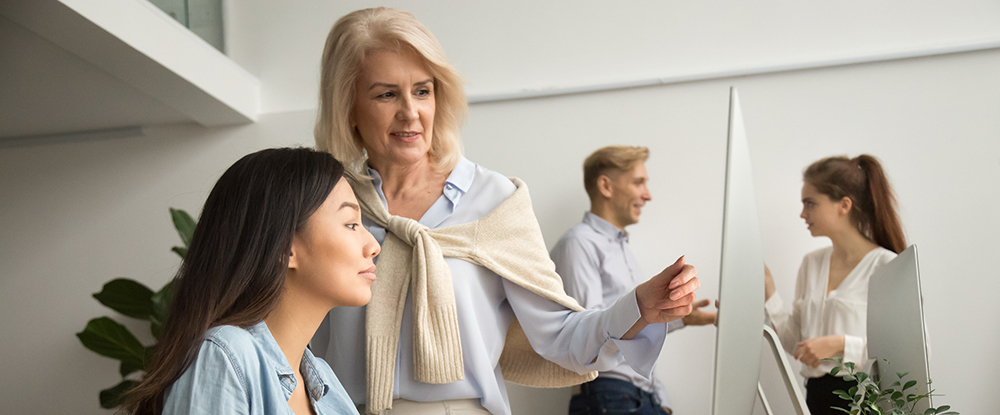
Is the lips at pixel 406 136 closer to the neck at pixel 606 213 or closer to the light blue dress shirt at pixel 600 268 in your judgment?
the light blue dress shirt at pixel 600 268

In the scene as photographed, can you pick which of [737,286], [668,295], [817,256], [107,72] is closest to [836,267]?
[817,256]

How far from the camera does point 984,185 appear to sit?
3.00 meters

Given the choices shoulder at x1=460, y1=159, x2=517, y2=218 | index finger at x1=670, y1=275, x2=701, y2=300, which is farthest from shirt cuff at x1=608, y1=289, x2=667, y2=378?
shoulder at x1=460, y1=159, x2=517, y2=218

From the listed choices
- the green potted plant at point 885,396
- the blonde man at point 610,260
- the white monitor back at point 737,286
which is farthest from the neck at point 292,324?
the blonde man at point 610,260

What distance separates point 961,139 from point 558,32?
72.9 inches

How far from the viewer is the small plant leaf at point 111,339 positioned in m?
3.01

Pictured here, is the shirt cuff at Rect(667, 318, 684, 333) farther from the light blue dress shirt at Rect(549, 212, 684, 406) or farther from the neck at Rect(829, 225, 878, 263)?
the neck at Rect(829, 225, 878, 263)

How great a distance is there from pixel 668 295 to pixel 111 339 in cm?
276

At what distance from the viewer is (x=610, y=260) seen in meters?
2.99

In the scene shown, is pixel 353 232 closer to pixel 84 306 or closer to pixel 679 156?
pixel 679 156

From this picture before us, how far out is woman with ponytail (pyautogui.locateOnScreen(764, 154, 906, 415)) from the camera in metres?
2.73

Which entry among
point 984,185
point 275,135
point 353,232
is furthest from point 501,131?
point 353,232

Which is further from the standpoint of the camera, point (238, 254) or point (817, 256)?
point (817, 256)

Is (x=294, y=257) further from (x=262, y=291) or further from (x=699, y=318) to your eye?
(x=699, y=318)
